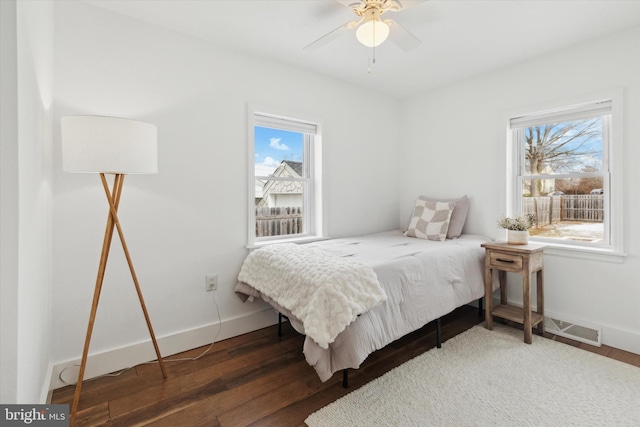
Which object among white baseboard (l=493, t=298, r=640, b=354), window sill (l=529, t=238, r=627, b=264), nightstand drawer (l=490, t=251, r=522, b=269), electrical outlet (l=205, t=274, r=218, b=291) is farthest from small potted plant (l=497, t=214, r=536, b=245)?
electrical outlet (l=205, t=274, r=218, b=291)

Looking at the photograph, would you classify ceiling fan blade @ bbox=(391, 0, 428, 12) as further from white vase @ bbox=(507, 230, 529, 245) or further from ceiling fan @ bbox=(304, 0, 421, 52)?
white vase @ bbox=(507, 230, 529, 245)

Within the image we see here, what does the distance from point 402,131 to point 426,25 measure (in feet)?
→ 5.73

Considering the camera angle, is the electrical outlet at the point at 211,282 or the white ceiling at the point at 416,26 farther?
the electrical outlet at the point at 211,282

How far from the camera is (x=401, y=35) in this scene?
1.92 meters

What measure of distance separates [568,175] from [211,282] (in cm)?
327

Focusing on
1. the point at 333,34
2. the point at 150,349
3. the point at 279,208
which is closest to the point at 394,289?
the point at 279,208

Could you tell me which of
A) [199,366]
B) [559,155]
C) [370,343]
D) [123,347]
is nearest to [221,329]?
[199,366]

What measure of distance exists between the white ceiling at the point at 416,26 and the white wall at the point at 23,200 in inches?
36.3

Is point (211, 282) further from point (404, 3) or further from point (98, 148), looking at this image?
point (404, 3)

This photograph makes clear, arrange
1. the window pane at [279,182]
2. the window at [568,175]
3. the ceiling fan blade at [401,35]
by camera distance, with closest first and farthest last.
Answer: the ceiling fan blade at [401,35]
the window at [568,175]
the window pane at [279,182]

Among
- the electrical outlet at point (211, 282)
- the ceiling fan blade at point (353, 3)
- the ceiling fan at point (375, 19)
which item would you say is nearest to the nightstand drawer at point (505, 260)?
the ceiling fan at point (375, 19)

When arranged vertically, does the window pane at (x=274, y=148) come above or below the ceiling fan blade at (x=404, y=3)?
below

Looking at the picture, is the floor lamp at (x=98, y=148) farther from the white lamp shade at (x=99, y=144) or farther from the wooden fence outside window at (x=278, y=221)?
the wooden fence outside window at (x=278, y=221)

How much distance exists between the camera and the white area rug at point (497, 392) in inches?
61.9
